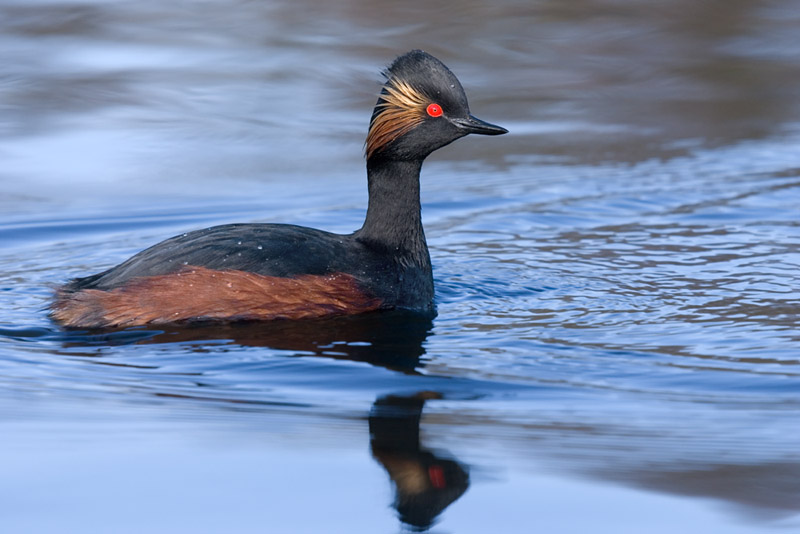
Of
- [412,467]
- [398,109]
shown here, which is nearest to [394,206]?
[398,109]

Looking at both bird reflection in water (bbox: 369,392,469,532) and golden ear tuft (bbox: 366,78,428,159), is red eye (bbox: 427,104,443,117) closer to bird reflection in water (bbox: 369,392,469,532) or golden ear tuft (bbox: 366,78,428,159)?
golden ear tuft (bbox: 366,78,428,159)

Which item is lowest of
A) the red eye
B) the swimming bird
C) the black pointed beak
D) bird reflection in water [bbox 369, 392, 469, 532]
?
bird reflection in water [bbox 369, 392, 469, 532]

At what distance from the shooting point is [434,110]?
7.47 metres

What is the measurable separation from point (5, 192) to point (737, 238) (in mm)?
6079

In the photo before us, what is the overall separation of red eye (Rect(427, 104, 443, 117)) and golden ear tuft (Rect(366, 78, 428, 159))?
0.03 meters

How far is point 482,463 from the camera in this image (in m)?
4.89

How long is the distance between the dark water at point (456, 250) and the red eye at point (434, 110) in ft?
3.85

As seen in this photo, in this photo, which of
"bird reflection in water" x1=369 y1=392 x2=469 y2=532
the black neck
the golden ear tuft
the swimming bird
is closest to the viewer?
"bird reflection in water" x1=369 y1=392 x2=469 y2=532

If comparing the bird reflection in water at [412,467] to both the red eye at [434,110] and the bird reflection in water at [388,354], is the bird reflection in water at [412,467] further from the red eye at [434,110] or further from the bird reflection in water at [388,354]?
the red eye at [434,110]

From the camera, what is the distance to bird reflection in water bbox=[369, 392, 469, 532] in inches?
179

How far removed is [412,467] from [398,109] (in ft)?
10.2

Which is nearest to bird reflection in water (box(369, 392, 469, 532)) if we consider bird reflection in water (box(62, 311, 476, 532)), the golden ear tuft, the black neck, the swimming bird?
bird reflection in water (box(62, 311, 476, 532))

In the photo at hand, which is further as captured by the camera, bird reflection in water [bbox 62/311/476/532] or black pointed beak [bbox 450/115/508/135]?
black pointed beak [bbox 450/115/508/135]

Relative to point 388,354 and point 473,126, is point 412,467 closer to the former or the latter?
point 388,354
